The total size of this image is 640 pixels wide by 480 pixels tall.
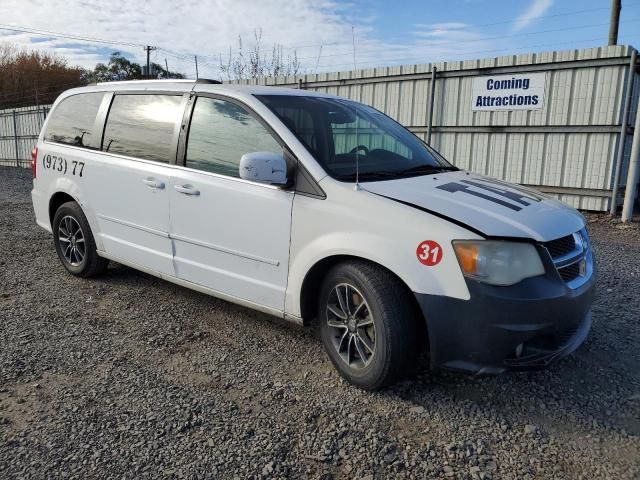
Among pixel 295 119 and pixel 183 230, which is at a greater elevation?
pixel 295 119

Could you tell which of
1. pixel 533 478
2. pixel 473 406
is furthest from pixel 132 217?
pixel 533 478

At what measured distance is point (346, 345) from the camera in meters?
3.15

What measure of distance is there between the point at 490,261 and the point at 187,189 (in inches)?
85.8

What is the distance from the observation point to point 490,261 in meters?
2.61

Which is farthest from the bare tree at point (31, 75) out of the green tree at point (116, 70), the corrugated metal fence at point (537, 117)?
the corrugated metal fence at point (537, 117)

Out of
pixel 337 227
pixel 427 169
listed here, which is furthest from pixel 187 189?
pixel 427 169

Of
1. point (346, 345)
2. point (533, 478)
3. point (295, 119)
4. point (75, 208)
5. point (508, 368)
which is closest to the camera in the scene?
point (533, 478)

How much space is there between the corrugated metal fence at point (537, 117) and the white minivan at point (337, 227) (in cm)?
597

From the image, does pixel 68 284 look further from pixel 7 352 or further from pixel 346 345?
pixel 346 345

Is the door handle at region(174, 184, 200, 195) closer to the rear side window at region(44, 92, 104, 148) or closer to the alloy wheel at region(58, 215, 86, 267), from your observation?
the rear side window at region(44, 92, 104, 148)

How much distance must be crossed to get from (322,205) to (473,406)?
1417 mm

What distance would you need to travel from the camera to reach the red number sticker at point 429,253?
2.67m

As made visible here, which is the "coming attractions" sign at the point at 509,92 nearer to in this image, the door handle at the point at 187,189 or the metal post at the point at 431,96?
the metal post at the point at 431,96

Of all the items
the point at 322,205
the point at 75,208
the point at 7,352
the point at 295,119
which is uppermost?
the point at 295,119
